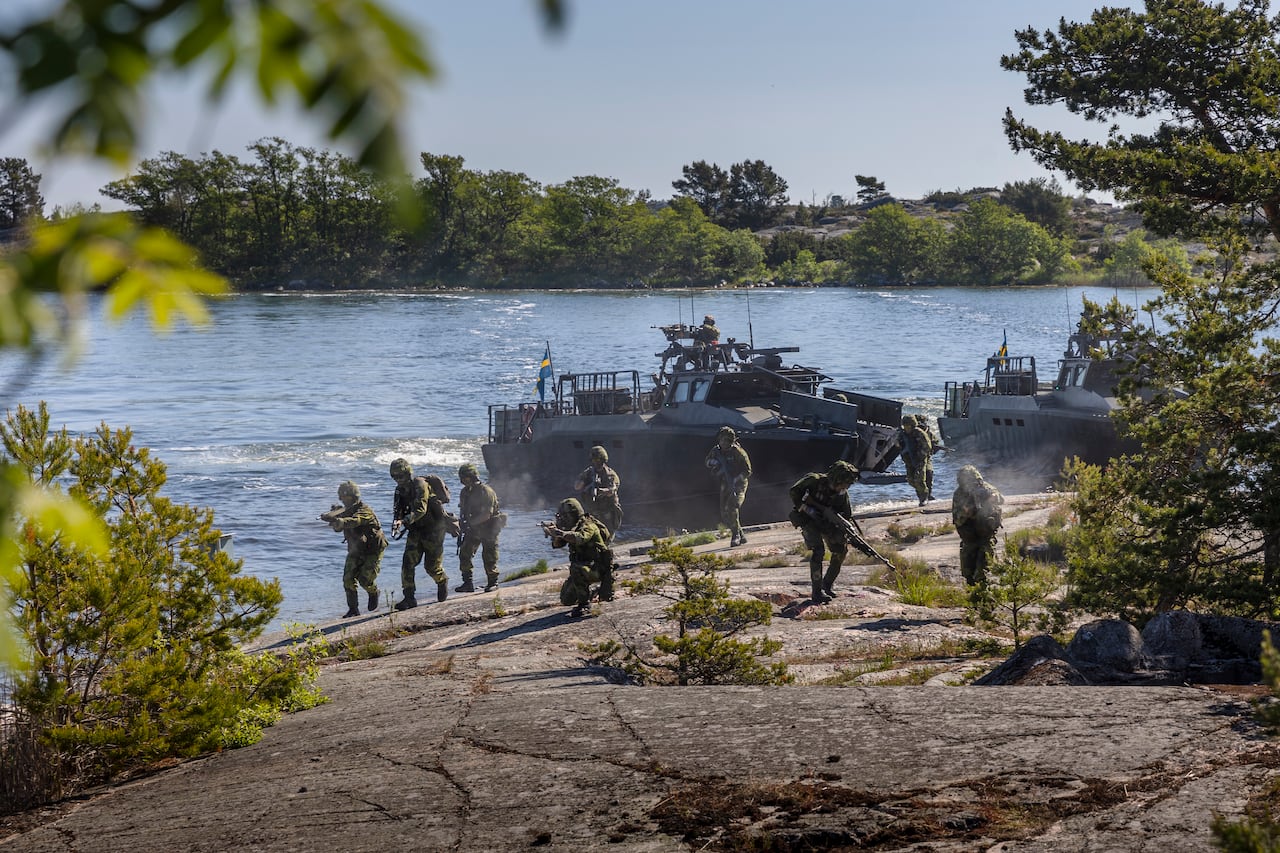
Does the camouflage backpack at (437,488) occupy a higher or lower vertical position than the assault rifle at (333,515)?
higher

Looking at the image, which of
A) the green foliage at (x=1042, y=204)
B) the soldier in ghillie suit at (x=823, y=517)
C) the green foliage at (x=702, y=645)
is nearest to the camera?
the green foliage at (x=702, y=645)

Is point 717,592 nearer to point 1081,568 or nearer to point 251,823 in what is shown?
point 1081,568

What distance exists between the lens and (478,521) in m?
16.6

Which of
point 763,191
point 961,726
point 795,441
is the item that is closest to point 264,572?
point 795,441

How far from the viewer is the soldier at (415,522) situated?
49.1 feet

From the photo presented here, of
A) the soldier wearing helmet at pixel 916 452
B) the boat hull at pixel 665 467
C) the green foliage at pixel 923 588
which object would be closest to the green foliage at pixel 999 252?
the boat hull at pixel 665 467

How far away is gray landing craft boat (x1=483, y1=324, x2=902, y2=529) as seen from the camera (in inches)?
954

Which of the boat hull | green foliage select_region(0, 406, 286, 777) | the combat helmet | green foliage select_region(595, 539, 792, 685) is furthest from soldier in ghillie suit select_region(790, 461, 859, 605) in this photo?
the boat hull

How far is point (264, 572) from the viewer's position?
71.5 feet

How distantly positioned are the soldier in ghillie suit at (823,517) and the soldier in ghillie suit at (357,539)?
5.29 m

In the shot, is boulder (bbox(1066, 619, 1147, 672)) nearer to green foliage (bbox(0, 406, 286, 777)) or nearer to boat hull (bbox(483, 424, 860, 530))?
green foliage (bbox(0, 406, 286, 777))

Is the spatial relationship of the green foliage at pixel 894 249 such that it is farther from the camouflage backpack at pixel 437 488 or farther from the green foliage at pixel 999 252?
the camouflage backpack at pixel 437 488

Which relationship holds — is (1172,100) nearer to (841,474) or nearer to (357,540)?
(841,474)

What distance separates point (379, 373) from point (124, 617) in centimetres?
5451
